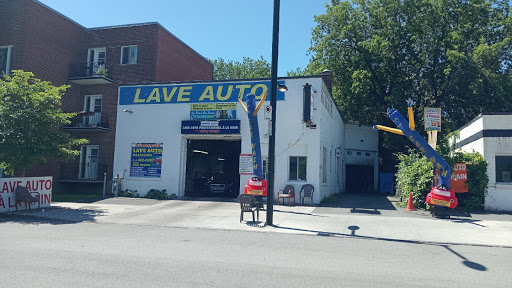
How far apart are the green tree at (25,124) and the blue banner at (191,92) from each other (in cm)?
539

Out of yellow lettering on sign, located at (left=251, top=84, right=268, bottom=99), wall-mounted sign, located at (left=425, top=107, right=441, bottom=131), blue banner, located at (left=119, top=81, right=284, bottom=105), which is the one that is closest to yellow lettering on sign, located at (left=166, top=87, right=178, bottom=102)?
blue banner, located at (left=119, top=81, right=284, bottom=105)

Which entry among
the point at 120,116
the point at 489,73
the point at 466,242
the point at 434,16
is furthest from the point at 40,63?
the point at 489,73

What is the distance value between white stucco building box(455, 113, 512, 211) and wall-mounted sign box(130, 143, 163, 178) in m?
14.7

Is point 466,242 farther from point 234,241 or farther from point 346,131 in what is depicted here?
point 346,131

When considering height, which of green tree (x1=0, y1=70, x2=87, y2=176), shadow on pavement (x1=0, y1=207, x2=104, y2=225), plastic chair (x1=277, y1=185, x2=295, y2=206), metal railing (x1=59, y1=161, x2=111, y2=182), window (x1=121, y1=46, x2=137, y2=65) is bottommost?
shadow on pavement (x1=0, y1=207, x2=104, y2=225)

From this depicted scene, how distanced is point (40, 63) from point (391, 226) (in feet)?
69.4

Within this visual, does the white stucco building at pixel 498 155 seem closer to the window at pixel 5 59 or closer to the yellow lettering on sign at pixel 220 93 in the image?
the yellow lettering on sign at pixel 220 93

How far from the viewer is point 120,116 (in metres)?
20.4

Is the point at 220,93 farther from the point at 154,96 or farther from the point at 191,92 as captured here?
the point at 154,96

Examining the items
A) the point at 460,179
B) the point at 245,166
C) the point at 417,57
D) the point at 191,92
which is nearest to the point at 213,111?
the point at 191,92

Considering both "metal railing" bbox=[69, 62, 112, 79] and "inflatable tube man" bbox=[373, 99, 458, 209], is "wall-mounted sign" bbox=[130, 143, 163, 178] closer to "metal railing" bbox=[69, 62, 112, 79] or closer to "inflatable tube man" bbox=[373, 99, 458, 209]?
"metal railing" bbox=[69, 62, 112, 79]

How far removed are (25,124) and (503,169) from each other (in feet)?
61.1

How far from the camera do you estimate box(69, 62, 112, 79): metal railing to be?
2473 centimetres

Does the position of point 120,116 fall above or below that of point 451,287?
above
